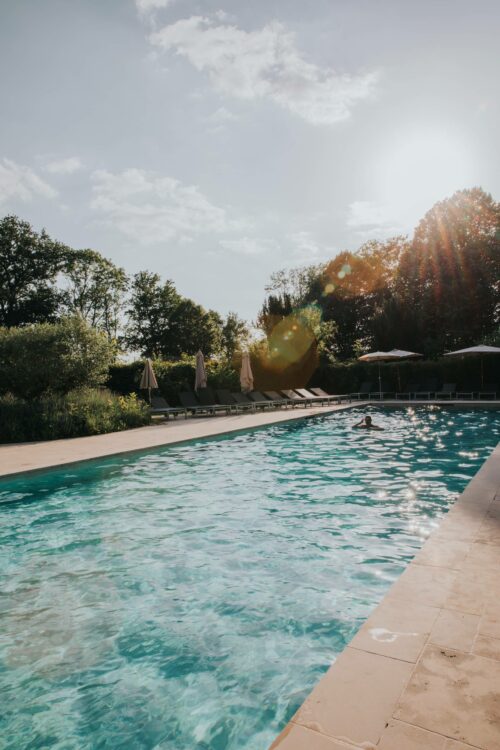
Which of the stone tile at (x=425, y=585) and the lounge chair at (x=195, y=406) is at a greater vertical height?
the lounge chair at (x=195, y=406)

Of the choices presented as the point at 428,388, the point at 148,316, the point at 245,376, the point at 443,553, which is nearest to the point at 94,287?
the point at 148,316

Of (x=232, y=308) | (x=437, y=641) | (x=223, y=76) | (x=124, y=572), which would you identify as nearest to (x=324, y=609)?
(x=437, y=641)

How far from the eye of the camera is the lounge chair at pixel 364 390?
71.5ft

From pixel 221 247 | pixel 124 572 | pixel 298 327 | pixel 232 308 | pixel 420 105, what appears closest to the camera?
pixel 124 572

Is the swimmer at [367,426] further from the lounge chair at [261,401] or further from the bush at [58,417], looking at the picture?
the bush at [58,417]

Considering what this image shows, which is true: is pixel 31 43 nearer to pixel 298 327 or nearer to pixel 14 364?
pixel 14 364

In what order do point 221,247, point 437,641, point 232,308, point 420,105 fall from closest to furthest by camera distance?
1. point 437,641
2. point 420,105
3. point 221,247
4. point 232,308

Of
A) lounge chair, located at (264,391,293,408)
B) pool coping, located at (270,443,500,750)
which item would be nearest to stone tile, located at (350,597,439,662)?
pool coping, located at (270,443,500,750)

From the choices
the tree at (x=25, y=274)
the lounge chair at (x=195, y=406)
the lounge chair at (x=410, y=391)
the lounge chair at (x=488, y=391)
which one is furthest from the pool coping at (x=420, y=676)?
the tree at (x=25, y=274)

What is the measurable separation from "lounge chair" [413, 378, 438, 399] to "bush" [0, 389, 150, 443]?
42.4ft

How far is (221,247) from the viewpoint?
2211 cm

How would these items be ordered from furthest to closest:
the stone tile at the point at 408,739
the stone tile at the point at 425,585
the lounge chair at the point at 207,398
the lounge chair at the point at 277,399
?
the lounge chair at the point at 277,399, the lounge chair at the point at 207,398, the stone tile at the point at 425,585, the stone tile at the point at 408,739

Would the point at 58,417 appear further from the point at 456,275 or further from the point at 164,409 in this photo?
the point at 456,275

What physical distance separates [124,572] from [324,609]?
77.3 inches
